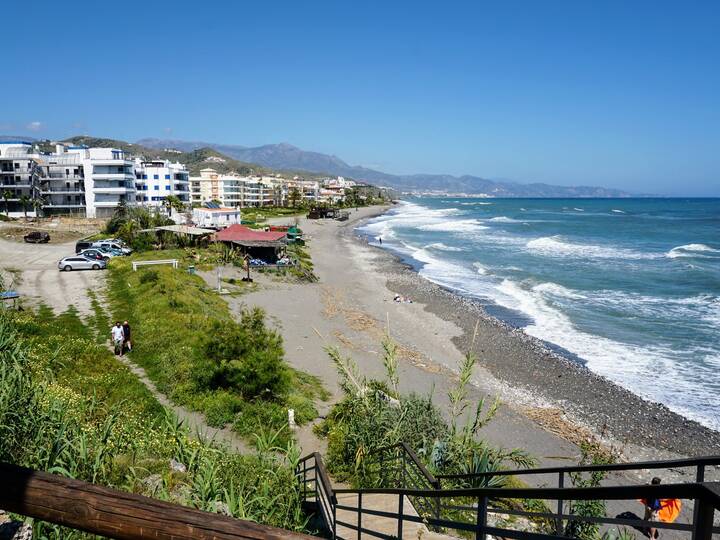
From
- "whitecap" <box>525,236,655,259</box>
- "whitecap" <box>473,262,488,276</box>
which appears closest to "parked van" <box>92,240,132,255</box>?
"whitecap" <box>473,262,488,276</box>

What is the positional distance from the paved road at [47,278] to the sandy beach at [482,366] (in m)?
6.87

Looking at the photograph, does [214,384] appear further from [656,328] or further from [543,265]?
[543,265]

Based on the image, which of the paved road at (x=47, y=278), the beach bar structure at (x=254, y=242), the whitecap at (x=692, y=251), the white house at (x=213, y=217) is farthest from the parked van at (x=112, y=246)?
the whitecap at (x=692, y=251)

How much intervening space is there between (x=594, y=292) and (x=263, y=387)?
2575cm

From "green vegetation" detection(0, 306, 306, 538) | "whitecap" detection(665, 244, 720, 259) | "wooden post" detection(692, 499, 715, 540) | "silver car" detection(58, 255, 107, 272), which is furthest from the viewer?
"whitecap" detection(665, 244, 720, 259)

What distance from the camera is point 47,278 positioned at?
90.2 ft

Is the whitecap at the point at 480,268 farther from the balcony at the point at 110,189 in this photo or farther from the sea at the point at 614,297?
the balcony at the point at 110,189

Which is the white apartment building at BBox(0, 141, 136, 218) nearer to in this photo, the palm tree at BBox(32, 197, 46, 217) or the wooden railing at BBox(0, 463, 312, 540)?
the palm tree at BBox(32, 197, 46, 217)

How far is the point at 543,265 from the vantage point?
44.0 metres

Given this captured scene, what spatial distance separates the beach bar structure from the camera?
3781cm

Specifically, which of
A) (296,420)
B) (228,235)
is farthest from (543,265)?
(296,420)

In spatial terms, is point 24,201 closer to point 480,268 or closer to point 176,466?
point 480,268

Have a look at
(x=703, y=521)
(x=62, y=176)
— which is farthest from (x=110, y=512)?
(x=62, y=176)

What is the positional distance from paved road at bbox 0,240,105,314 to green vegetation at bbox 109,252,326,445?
17.5 feet
